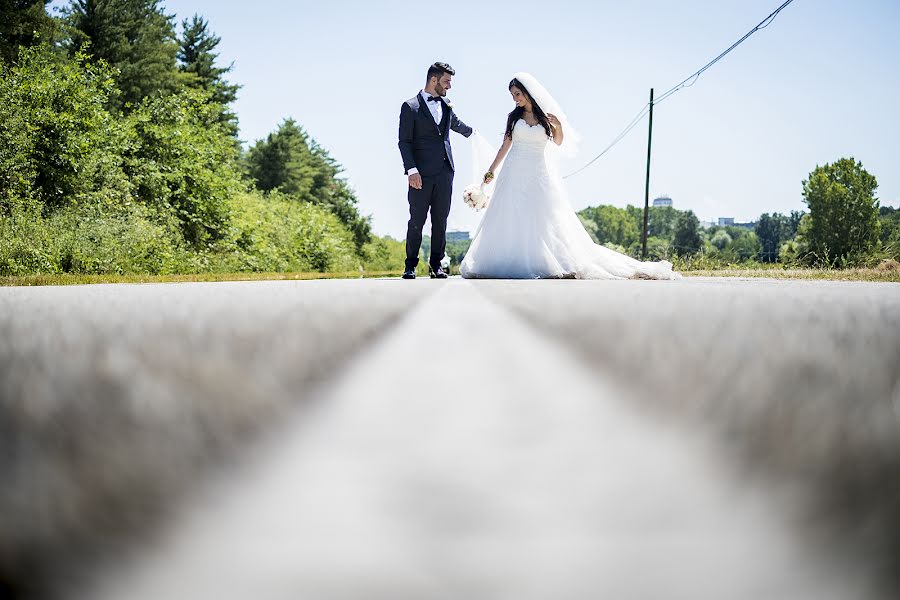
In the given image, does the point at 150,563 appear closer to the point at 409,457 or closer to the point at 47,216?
the point at 409,457

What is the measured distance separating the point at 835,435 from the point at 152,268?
65.3 feet

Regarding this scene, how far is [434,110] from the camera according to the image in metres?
10.2

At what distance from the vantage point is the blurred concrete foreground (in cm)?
40

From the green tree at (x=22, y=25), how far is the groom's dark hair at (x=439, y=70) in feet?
79.8

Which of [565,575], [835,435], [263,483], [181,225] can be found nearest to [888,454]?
[835,435]

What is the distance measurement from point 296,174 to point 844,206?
8016 cm

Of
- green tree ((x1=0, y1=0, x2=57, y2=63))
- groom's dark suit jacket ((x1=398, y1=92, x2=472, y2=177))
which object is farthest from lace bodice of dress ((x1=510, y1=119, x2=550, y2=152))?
green tree ((x1=0, y1=0, x2=57, y2=63))

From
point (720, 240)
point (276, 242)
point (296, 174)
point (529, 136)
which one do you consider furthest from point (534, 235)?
point (720, 240)

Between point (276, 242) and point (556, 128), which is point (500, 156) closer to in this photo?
point (556, 128)

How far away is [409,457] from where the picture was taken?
609 mm

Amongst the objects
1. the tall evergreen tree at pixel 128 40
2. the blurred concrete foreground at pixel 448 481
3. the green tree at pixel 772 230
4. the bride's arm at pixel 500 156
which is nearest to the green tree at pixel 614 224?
the green tree at pixel 772 230

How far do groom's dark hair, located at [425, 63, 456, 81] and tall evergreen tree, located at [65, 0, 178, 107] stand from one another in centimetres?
2998

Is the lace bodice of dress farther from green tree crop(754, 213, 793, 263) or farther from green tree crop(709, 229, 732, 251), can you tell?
green tree crop(754, 213, 793, 263)

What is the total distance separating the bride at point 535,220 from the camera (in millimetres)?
9312
